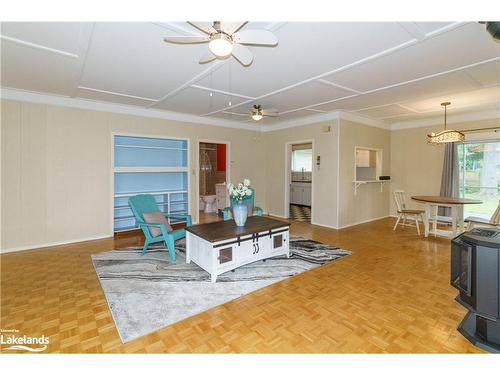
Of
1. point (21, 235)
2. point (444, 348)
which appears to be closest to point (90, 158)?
point (21, 235)

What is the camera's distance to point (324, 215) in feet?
19.6

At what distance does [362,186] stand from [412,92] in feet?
8.61

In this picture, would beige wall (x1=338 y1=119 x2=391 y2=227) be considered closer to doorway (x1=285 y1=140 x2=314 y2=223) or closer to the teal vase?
doorway (x1=285 y1=140 x2=314 y2=223)

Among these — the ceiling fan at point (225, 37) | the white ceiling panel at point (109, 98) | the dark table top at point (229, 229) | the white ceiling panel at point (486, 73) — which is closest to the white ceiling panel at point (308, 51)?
the ceiling fan at point (225, 37)

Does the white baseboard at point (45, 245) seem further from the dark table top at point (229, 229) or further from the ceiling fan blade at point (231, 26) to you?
the ceiling fan blade at point (231, 26)

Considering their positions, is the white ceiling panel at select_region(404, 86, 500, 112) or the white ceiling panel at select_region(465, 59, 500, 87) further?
the white ceiling panel at select_region(404, 86, 500, 112)

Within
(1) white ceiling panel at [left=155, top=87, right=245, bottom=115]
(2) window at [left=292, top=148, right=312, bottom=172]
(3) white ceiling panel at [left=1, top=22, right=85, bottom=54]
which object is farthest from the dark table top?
(2) window at [left=292, top=148, right=312, bottom=172]

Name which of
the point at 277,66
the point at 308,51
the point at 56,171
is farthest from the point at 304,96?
the point at 56,171

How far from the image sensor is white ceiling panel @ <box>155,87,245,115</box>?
4355 mm

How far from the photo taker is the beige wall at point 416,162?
630cm

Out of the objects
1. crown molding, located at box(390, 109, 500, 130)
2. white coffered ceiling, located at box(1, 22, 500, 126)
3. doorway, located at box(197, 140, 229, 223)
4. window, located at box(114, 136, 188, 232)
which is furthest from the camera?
doorway, located at box(197, 140, 229, 223)

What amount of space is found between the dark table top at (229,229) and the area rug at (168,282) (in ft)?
1.66

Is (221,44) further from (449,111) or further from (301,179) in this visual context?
(301,179)

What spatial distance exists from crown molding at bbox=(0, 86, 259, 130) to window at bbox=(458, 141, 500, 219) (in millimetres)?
5548
